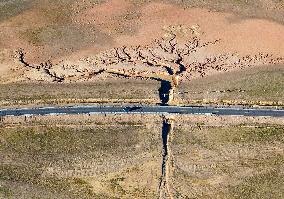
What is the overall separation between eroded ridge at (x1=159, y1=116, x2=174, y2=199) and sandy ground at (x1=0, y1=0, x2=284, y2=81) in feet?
80.3

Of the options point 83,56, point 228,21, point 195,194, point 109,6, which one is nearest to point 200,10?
point 228,21

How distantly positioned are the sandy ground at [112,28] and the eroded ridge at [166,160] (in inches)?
964

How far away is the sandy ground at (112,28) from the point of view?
104m

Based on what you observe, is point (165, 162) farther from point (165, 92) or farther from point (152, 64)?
point (152, 64)

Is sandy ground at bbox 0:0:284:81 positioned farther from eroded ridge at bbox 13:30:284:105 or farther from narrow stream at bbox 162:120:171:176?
narrow stream at bbox 162:120:171:176

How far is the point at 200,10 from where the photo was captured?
4456 inches

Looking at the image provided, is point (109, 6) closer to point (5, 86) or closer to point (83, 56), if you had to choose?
point (83, 56)

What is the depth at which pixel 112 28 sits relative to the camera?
10950cm

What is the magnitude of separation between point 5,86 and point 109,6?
31.7 m

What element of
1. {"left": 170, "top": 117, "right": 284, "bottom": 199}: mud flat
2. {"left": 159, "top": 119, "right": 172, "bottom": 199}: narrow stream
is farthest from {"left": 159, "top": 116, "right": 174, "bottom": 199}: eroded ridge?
{"left": 170, "top": 117, "right": 284, "bottom": 199}: mud flat

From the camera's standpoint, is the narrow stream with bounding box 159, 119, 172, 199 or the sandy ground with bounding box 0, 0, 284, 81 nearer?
the narrow stream with bounding box 159, 119, 172, 199

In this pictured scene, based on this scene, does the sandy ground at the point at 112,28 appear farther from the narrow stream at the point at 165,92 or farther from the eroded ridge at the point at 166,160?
the eroded ridge at the point at 166,160

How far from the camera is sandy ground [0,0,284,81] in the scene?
104m

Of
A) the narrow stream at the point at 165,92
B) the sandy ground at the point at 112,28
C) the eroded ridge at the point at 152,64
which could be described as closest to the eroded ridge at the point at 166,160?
the narrow stream at the point at 165,92
